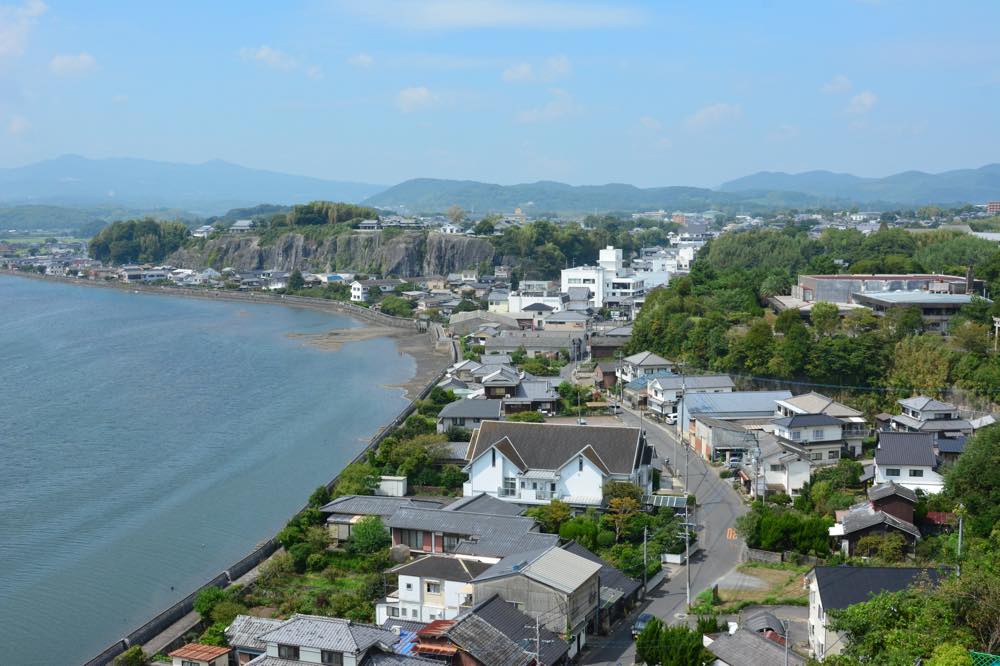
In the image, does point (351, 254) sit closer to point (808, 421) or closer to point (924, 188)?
point (808, 421)

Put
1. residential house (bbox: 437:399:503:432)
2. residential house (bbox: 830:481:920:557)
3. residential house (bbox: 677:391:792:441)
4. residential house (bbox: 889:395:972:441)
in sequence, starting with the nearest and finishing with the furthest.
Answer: residential house (bbox: 830:481:920:557) → residential house (bbox: 889:395:972:441) → residential house (bbox: 677:391:792:441) → residential house (bbox: 437:399:503:432)

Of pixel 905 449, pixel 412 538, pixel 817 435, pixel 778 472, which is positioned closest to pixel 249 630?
pixel 412 538

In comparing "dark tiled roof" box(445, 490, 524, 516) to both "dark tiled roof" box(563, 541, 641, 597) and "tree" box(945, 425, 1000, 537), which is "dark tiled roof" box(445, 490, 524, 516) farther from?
"tree" box(945, 425, 1000, 537)

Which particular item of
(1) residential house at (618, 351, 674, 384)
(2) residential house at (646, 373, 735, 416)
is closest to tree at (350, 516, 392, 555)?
(2) residential house at (646, 373, 735, 416)

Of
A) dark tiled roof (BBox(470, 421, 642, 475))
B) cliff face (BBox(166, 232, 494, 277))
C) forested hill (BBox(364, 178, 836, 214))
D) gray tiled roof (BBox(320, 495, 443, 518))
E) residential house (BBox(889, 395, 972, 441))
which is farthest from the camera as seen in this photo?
forested hill (BBox(364, 178, 836, 214))

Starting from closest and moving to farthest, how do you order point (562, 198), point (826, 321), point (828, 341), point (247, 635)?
1. point (247, 635)
2. point (828, 341)
3. point (826, 321)
4. point (562, 198)

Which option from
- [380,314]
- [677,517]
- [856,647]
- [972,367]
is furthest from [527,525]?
[380,314]
